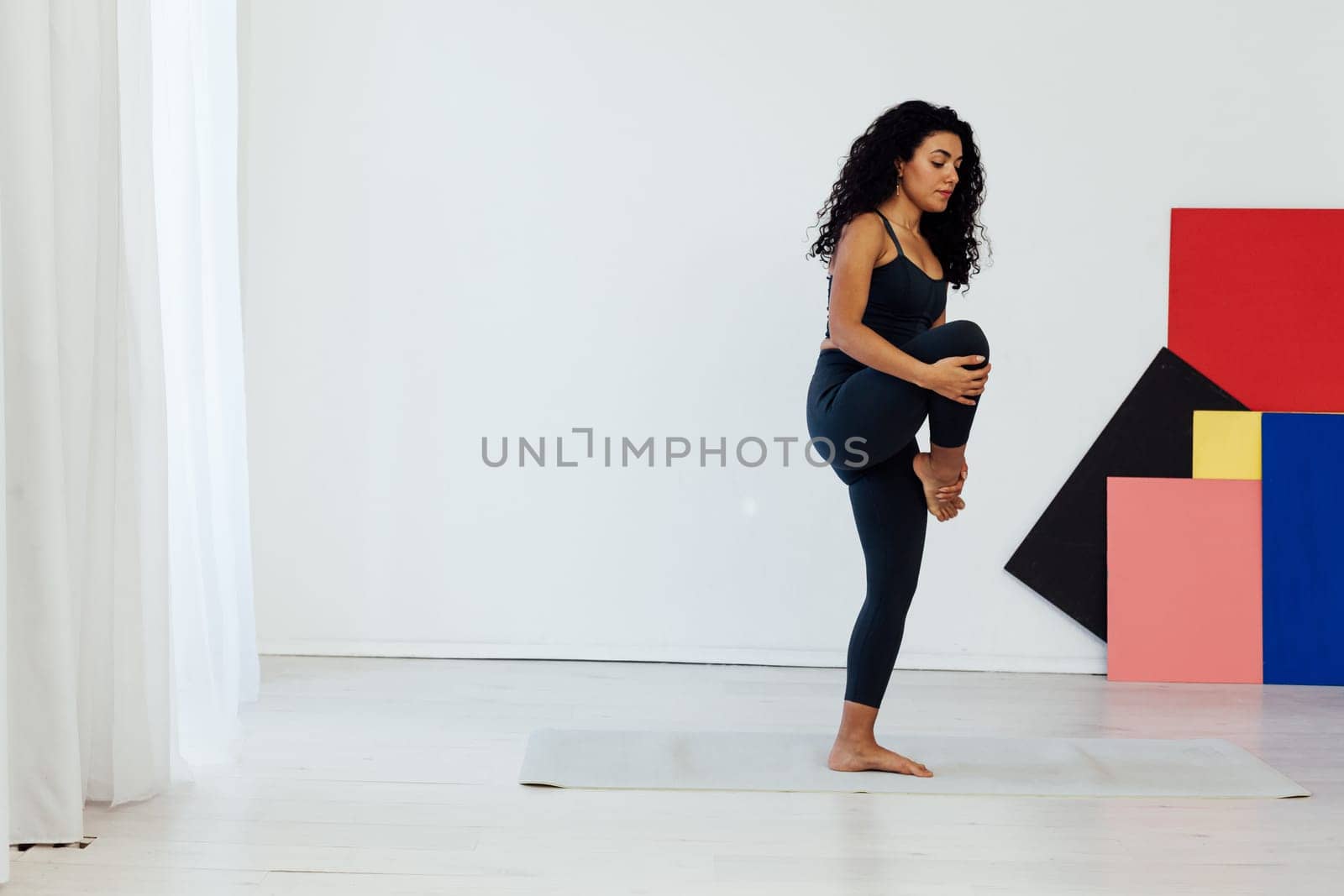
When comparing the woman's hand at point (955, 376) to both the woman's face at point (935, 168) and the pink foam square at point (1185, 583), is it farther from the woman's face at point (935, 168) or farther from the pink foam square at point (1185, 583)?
the pink foam square at point (1185, 583)

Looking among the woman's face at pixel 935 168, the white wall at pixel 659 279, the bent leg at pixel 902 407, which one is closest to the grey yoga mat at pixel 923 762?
the bent leg at pixel 902 407

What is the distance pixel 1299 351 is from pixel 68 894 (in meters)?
3.35

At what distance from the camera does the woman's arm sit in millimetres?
2121

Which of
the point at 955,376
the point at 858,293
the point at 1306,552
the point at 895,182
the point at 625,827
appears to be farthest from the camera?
the point at 1306,552

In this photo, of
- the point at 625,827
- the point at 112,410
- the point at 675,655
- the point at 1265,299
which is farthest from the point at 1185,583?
the point at 112,410

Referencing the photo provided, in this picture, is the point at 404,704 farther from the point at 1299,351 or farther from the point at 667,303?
the point at 1299,351

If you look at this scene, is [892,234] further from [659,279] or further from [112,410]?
[112,410]

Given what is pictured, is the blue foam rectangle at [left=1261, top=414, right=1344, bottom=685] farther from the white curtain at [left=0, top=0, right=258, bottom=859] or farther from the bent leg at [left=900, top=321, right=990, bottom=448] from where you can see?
the white curtain at [left=0, top=0, right=258, bottom=859]

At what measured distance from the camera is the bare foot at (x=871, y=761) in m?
2.25

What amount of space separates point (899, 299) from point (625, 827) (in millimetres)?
1116

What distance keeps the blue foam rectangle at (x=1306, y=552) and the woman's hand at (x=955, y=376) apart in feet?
5.69

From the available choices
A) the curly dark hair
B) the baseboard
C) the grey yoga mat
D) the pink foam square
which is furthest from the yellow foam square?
the curly dark hair

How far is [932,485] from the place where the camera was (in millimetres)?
2205

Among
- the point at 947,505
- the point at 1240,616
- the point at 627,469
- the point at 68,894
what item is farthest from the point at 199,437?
the point at 1240,616
